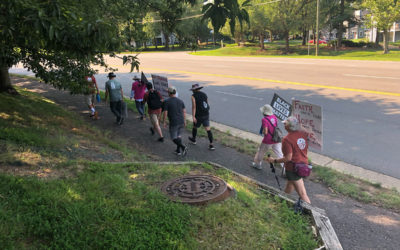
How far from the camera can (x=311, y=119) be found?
6.11 m

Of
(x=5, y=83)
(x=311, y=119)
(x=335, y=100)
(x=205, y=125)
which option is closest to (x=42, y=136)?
(x=205, y=125)

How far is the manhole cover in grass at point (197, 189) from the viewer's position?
180 inches

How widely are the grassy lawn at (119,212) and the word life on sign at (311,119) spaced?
1.45 meters

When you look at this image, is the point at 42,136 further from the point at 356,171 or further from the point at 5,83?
the point at 356,171

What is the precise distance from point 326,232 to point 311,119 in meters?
2.49

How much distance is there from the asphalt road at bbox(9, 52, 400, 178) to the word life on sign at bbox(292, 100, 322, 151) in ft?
6.15

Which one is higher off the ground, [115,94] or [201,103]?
[115,94]

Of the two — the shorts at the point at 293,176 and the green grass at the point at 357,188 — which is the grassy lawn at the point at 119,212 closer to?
the shorts at the point at 293,176

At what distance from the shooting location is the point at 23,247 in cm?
331

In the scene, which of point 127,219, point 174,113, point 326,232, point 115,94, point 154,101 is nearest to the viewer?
point 127,219

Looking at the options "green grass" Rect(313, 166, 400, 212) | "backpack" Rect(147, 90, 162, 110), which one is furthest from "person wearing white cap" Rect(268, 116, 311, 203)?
"backpack" Rect(147, 90, 162, 110)

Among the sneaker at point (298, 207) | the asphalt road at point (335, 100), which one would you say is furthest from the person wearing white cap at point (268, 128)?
the sneaker at point (298, 207)

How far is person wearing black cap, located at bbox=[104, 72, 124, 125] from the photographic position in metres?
10.0

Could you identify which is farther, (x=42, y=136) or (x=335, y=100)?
(x=335, y=100)
